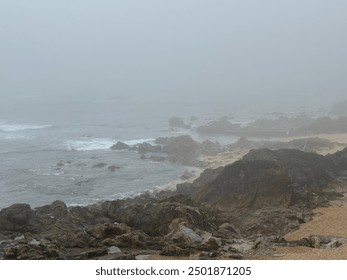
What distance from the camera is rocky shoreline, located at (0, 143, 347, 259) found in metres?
14.4

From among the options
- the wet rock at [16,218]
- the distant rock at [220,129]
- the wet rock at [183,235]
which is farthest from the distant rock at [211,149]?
the wet rock at [183,235]

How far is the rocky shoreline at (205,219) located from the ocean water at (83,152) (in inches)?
278

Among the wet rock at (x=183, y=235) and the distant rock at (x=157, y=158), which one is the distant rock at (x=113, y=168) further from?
the wet rock at (x=183, y=235)

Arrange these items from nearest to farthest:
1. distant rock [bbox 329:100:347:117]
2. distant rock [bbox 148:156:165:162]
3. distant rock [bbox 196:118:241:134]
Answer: distant rock [bbox 148:156:165:162] < distant rock [bbox 196:118:241:134] < distant rock [bbox 329:100:347:117]

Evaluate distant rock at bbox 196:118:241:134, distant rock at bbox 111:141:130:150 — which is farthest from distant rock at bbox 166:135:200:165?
distant rock at bbox 196:118:241:134

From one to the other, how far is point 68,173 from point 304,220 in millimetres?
25738

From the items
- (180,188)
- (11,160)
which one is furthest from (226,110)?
(180,188)

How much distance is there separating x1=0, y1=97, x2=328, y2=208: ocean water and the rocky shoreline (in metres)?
7.07

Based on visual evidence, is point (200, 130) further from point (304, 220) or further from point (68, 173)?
point (304, 220)

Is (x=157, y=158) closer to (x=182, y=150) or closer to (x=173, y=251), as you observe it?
(x=182, y=150)

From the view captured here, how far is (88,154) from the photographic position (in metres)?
48.6

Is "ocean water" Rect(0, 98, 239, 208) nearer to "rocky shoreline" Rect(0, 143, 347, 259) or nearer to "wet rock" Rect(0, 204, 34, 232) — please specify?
"rocky shoreline" Rect(0, 143, 347, 259)

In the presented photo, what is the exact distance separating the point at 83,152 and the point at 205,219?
3376 cm

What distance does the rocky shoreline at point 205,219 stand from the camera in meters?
14.4
